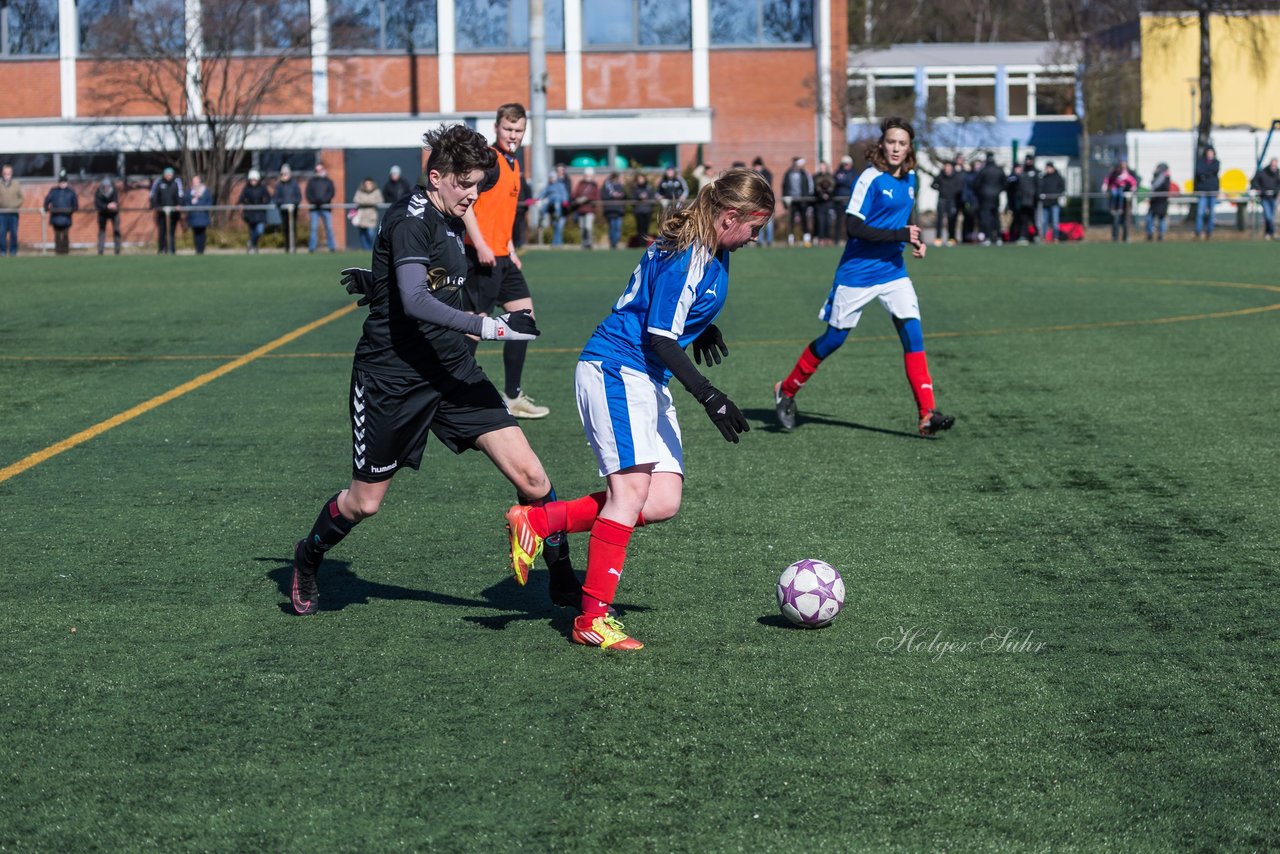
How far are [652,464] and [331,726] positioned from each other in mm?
1460

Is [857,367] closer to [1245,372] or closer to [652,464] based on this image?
[1245,372]

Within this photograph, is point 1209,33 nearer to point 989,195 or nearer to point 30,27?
point 989,195

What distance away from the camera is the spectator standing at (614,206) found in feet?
112

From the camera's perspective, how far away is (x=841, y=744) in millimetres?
4547

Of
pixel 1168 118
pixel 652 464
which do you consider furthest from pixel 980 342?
pixel 1168 118

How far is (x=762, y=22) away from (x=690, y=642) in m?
42.2

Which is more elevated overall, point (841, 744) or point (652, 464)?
point (652, 464)

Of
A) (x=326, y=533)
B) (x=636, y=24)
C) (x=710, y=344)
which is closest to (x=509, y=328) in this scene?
(x=710, y=344)

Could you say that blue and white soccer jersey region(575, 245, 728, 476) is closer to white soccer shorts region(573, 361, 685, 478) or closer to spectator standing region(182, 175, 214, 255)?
white soccer shorts region(573, 361, 685, 478)

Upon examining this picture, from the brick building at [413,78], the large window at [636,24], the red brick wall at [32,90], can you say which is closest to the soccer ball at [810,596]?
the brick building at [413,78]

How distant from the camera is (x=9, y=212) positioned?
3238cm

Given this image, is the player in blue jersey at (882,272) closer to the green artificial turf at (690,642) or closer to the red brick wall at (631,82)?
the green artificial turf at (690,642)

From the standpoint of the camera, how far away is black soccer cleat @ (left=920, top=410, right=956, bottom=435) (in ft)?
31.9

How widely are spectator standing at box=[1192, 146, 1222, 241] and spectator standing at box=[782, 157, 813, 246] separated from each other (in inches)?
319
